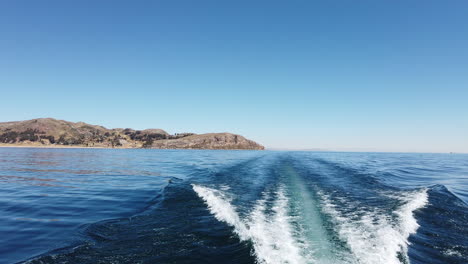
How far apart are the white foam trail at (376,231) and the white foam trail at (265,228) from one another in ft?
7.47

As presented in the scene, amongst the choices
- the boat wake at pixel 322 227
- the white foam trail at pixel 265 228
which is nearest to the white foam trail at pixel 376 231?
the boat wake at pixel 322 227

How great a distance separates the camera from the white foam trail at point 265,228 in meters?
7.81

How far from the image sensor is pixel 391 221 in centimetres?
1155

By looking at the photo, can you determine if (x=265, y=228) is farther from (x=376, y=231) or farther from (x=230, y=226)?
(x=376, y=231)

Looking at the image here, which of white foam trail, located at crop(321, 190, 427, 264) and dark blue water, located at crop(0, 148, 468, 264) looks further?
white foam trail, located at crop(321, 190, 427, 264)

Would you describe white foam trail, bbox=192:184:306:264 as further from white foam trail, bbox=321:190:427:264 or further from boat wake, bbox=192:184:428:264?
white foam trail, bbox=321:190:427:264

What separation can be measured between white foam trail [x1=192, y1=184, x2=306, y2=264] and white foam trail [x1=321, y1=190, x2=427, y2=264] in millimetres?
2276

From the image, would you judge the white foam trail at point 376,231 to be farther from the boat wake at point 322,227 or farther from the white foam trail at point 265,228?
the white foam trail at point 265,228

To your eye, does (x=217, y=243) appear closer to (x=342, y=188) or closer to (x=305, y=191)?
(x=305, y=191)

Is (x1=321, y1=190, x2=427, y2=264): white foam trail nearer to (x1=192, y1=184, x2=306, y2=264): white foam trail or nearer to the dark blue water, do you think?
the dark blue water

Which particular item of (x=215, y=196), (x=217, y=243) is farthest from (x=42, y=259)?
(x=215, y=196)

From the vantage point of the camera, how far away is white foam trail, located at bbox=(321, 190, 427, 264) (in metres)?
8.10

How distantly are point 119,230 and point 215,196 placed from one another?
7.35m

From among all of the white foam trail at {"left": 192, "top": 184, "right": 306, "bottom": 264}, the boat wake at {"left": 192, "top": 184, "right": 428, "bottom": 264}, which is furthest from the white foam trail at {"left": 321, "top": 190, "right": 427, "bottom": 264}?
the white foam trail at {"left": 192, "top": 184, "right": 306, "bottom": 264}
